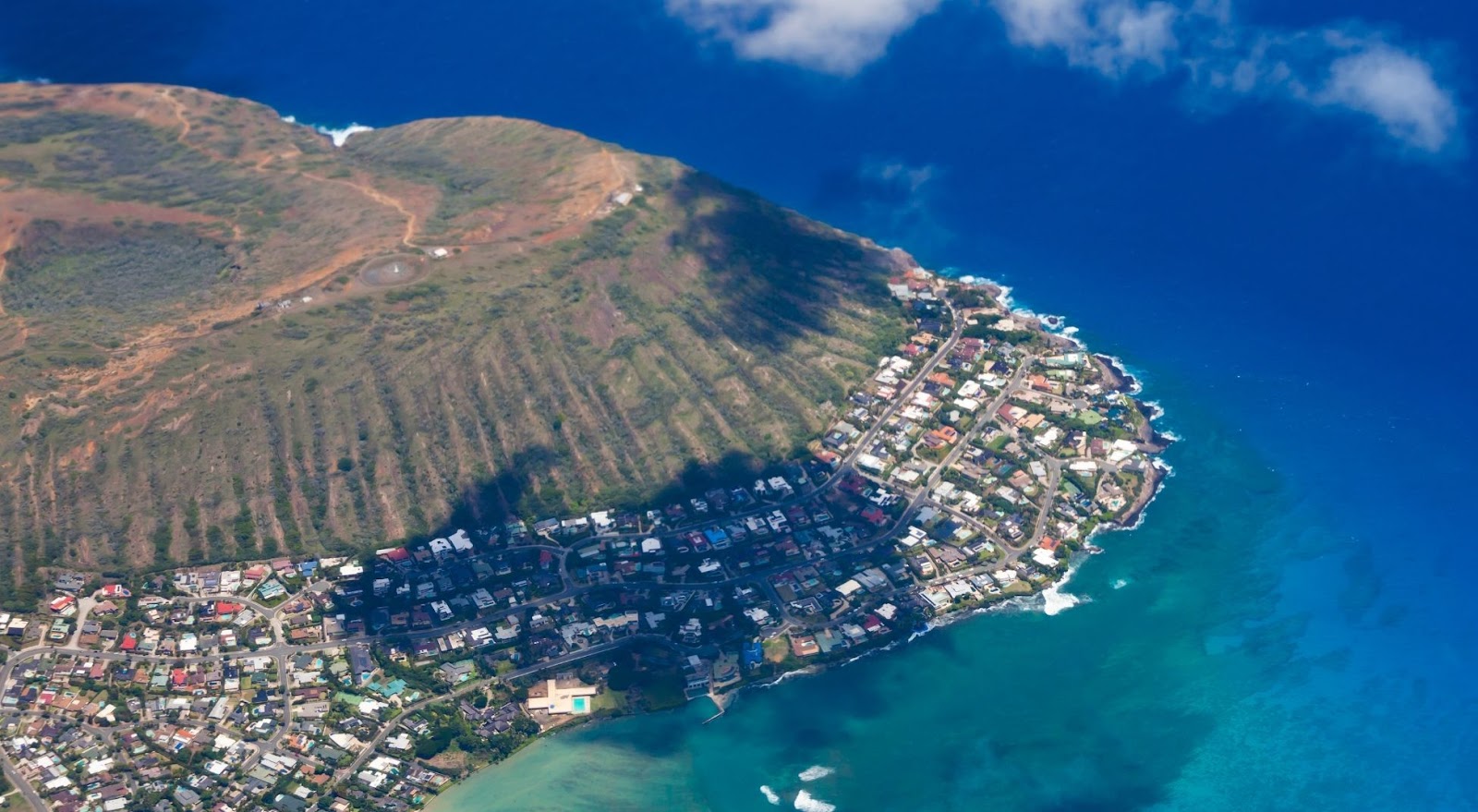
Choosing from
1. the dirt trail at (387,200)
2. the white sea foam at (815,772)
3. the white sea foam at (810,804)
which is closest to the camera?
the white sea foam at (810,804)

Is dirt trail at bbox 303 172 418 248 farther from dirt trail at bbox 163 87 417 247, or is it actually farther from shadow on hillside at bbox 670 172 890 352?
shadow on hillside at bbox 670 172 890 352

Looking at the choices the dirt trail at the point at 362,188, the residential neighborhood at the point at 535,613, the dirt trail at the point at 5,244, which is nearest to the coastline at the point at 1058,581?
the residential neighborhood at the point at 535,613

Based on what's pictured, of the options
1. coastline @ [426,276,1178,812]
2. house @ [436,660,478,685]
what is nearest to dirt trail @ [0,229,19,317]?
house @ [436,660,478,685]

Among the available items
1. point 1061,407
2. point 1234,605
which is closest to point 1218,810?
point 1234,605

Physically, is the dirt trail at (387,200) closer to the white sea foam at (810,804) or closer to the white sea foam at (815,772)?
the white sea foam at (815,772)

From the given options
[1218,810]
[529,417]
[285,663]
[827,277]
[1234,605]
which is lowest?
[1218,810]

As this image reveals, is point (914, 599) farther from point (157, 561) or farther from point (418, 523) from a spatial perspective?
point (157, 561)
